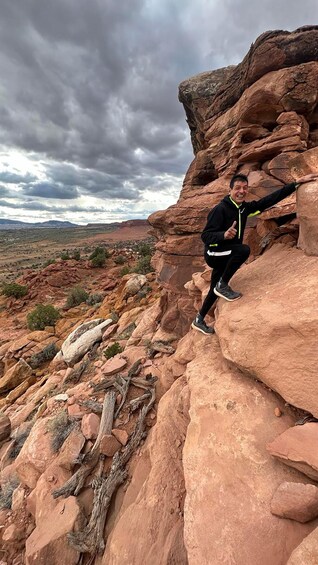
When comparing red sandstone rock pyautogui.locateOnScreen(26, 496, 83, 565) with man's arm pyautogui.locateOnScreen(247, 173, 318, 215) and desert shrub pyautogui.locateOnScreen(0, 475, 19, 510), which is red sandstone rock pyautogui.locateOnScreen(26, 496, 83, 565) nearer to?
desert shrub pyautogui.locateOnScreen(0, 475, 19, 510)

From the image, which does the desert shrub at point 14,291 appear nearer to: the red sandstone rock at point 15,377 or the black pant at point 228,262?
the red sandstone rock at point 15,377

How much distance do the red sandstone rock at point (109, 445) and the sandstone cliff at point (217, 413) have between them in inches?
1.2

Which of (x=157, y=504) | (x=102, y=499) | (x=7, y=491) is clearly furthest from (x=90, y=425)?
(x=157, y=504)

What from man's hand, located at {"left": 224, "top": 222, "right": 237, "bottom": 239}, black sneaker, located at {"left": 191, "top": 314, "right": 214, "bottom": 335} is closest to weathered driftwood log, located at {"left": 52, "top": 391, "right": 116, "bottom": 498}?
black sneaker, located at {"left": 191, "top": 314, "right": 214, "bottom": 335}

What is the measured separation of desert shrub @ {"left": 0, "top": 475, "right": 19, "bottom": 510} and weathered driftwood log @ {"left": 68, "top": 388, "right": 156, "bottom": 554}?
286 cm

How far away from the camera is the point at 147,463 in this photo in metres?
5.02

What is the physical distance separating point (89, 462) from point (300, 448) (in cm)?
473

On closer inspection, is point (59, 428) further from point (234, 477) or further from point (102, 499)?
point (234, 477)

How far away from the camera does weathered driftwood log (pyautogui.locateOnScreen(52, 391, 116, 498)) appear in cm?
518

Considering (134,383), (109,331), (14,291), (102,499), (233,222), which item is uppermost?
(233,222)

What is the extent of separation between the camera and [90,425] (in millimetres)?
6398

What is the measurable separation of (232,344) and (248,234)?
4.57m

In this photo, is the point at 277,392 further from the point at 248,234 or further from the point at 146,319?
the point at 146,319

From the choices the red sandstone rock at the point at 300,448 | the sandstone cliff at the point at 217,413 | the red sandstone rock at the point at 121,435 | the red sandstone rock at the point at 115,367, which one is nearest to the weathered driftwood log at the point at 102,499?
the sandstone cliff at the point at 217,413
